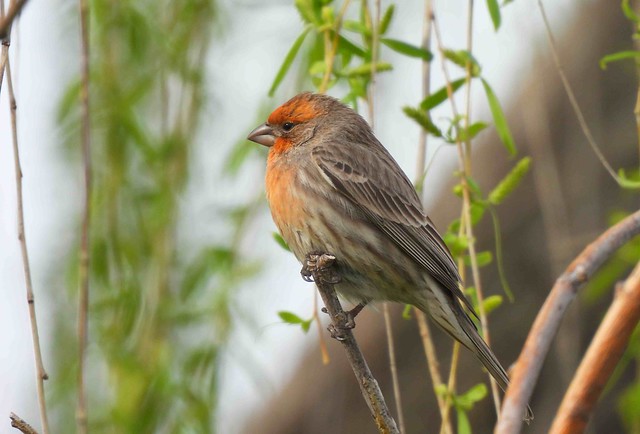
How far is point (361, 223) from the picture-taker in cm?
476

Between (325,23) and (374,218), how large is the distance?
1072 mm

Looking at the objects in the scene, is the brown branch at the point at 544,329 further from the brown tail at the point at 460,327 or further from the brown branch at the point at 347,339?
the brown tail at the point at 460,327

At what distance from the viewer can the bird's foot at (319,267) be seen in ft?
13.4

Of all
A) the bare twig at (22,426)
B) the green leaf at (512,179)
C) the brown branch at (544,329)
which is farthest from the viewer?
the green leaf at (512,179)

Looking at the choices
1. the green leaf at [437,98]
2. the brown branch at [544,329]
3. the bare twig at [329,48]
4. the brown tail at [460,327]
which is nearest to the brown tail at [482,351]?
the brown tail at [460,327]

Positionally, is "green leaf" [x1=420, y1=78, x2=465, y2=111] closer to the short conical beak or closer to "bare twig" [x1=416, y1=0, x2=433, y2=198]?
"bare twig" [x1=416, y1=0, x2=433, y2=198]

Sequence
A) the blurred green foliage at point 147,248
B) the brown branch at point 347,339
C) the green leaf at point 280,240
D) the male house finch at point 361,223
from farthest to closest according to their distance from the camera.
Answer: the blurred green foliage at point 147,248
the male house finch at point 361,223
the green leaf at point 280,240
the brown branch at point 347,339

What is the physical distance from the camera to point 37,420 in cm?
571

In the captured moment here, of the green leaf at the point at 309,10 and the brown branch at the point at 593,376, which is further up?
the green leaf at the point at 309,10

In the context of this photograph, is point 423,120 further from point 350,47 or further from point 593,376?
point 593,376

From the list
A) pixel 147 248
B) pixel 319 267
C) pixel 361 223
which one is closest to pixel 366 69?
pixel 319 267

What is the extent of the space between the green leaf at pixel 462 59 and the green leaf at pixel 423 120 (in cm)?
28

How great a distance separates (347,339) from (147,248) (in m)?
1.82

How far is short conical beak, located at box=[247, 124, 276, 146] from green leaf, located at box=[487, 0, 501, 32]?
1.62 m
